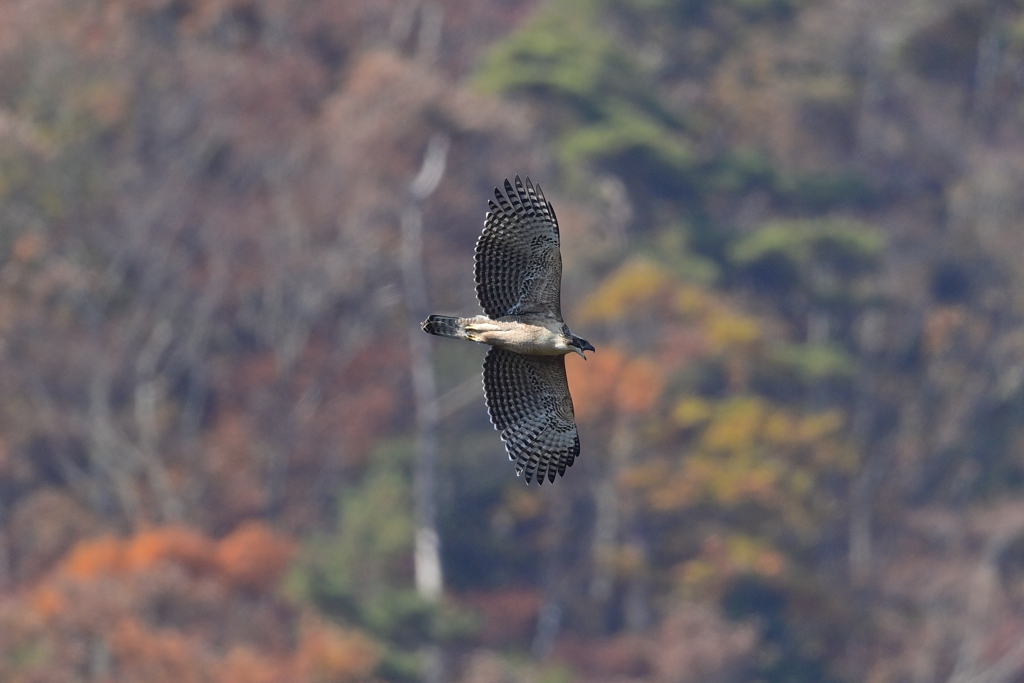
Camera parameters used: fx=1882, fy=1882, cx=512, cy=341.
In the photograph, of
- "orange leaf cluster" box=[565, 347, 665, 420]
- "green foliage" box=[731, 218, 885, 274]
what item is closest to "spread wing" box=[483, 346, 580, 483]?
"orange leaf cluster" box=[565, 347, 665, 420]

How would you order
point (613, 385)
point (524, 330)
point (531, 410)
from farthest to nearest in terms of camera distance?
point (613, 385), point (531, 410), point (524, 330)

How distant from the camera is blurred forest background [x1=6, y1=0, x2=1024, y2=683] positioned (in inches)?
1348

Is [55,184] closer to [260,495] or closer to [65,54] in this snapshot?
[65,54]

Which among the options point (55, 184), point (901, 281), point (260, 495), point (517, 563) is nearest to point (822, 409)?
point (901, 281)

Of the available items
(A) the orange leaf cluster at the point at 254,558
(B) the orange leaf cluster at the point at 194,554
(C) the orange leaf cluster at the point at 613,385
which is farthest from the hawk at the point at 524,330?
(C) the orange leaf cluster at the point at 613,385

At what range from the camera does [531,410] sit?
12.5 meters

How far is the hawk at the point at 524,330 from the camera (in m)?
11.8

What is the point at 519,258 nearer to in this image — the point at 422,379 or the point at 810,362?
the point at 422,379

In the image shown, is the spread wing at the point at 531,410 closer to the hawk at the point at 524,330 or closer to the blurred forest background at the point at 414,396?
the hawk at the point at 524,330

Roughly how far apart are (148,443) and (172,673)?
23.2 ft

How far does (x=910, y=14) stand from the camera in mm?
50688

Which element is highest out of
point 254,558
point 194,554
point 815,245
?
point 815,245

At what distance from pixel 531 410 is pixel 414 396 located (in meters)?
25.8

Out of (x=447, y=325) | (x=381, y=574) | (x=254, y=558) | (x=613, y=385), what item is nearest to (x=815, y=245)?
(x=613, y=385)
